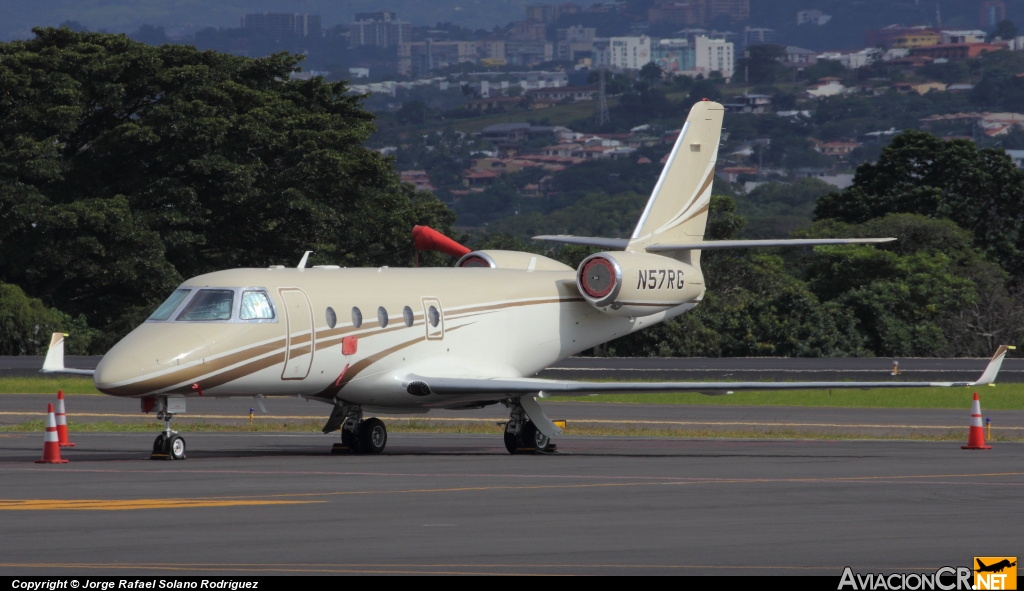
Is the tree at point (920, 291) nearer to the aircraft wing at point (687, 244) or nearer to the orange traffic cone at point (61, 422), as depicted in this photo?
the aircraft wing at point (687, 244)

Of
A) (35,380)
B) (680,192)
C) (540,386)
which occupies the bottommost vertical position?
(35,380)

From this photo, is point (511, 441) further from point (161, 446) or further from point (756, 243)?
point (161, 446)

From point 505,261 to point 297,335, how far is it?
7.01 meters

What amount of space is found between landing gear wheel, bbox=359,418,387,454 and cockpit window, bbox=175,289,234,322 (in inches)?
136

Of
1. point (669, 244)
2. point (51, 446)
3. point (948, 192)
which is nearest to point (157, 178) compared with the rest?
point (669, 244)

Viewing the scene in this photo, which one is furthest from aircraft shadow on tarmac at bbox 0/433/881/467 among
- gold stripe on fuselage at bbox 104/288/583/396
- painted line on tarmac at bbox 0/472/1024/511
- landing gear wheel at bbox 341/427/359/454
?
painted line on tarmac at bbox 0/472/1024/511

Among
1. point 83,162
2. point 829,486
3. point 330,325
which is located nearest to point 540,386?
point 330,325

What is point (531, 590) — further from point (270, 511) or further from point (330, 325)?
point (330, 325)

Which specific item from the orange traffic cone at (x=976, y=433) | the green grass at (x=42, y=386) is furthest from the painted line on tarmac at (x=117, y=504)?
the green grass at (x=42, y=386)

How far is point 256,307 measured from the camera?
2483cm

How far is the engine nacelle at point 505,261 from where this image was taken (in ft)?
102

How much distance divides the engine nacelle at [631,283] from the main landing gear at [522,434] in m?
3.19

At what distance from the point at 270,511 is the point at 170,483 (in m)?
3.49

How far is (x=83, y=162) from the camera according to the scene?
214 ft
